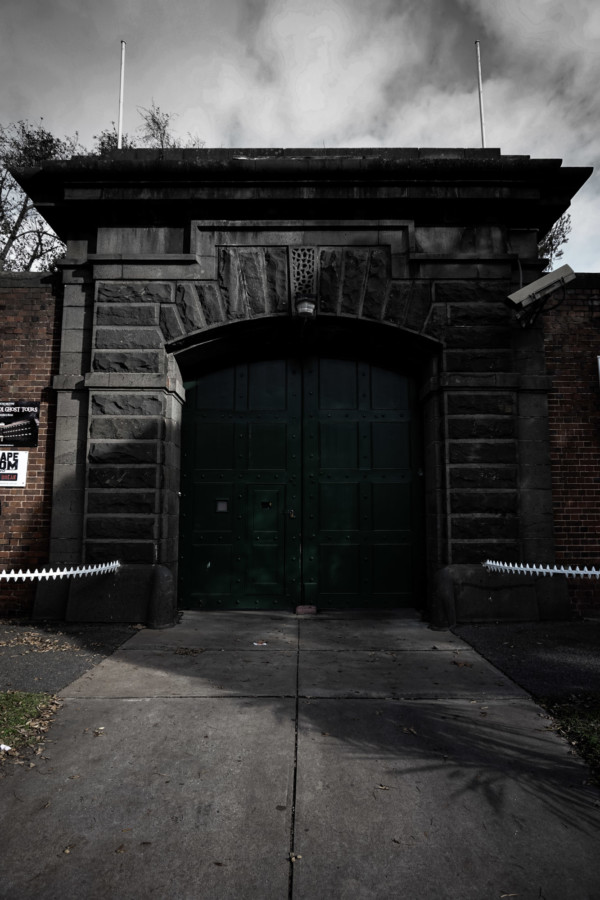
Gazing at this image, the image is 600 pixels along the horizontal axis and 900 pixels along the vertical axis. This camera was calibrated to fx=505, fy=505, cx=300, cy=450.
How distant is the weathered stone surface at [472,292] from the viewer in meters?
6.31

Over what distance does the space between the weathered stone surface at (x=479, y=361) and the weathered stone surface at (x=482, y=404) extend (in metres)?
0.32

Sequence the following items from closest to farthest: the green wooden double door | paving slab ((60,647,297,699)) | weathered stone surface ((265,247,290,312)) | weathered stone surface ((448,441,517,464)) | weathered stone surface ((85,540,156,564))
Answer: paving slab ((60,647,297,699)) < weathered stone surface ((85,540,156,564)) < weathered stone surface ((448,441,517,464)) < weathered stone surface ((265,247,290,312)) < the green wooden double door

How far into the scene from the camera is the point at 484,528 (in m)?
5.99

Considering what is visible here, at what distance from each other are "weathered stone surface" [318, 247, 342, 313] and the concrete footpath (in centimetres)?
425

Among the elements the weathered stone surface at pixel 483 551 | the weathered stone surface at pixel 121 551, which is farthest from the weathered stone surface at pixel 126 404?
the weathered stone surface at pixel 483 551

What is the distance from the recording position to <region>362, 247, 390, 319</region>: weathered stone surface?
6.29 meters

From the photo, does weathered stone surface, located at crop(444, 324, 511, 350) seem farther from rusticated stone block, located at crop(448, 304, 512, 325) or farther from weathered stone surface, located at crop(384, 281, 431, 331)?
weathered stone surface, located at crop(384, 281, 431, 331)

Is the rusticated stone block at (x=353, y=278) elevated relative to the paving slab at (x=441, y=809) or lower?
elevated

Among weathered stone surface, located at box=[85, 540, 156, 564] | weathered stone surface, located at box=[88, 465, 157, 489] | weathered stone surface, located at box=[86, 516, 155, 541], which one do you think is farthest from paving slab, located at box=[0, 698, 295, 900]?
weathered stone surface, located at box=[88, 465, 157, 489]

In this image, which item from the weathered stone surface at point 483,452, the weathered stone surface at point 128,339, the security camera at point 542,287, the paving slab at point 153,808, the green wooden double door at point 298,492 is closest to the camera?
the paving slab at point 153,808

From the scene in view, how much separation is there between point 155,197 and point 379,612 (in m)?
5.91

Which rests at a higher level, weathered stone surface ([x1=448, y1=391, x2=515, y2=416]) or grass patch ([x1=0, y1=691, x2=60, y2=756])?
weathered stone surface ([x1=448, y1=391, x2=515, y2=416])

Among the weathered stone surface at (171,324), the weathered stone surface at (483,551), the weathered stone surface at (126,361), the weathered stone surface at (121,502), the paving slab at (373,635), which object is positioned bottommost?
the paving slab at (373,635)

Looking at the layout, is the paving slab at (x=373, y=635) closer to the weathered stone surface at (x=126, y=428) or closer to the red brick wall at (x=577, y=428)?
the red brick wall at (x=577, y=428)
